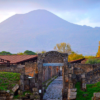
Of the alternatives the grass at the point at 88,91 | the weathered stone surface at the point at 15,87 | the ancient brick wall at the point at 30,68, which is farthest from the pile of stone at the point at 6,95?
the ancient brick wall at the point at 30,68

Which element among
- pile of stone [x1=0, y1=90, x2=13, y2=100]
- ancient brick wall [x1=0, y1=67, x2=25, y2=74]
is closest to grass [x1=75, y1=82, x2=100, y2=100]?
pile of stone [x1=0, y1=90, x2=13, y2=100]

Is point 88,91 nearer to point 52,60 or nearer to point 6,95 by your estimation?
point 6,95

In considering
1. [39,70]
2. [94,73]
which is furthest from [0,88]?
[94,73]

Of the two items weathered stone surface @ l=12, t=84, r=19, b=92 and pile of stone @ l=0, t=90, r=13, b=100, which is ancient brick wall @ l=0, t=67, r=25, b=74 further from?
pile of stone @ l=0, t=90, r=13, b=100

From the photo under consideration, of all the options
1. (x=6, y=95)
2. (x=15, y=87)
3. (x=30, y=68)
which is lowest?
(x=6, y=95)

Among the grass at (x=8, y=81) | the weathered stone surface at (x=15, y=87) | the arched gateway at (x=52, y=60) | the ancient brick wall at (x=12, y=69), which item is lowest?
the weathered stone surface at (x=15, y=87)

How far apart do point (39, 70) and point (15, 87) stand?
598 centimetres

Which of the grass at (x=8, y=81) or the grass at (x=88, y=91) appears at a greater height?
the grass at (x=8, y=81)

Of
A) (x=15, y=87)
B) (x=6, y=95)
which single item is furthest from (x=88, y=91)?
(x=6, y=95)

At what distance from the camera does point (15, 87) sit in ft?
57.9

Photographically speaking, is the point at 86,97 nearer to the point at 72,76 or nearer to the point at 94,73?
the point at 72,76

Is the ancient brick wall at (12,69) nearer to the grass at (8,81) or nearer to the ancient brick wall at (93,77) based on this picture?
the grass at (8,81)

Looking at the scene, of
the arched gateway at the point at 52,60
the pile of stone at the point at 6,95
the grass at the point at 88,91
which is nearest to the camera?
the pile of stone at the point at 6,95

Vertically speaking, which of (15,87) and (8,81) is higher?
(8,81)
